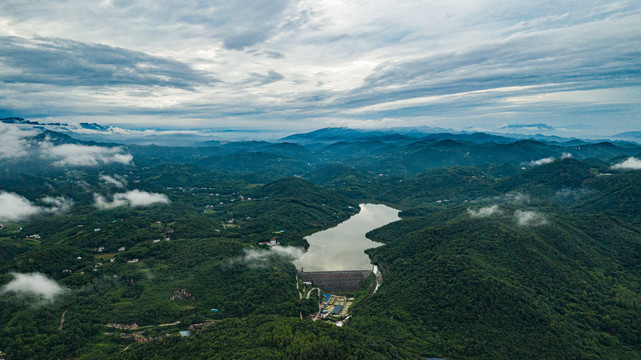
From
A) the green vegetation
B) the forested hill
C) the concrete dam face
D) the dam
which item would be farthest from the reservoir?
the forested hill

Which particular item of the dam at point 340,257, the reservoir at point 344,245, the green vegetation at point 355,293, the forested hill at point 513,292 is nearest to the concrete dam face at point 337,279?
the dam at point 340,257

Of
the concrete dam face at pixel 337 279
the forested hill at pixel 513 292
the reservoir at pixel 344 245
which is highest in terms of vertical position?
the forested hill at pixel 513 292

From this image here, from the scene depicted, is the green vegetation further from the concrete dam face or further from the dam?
the dam

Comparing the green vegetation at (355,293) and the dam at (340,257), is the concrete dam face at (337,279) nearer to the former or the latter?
the dam at (340,257)

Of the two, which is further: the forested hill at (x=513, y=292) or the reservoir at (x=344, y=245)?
the reservoir at (x=344, y=245)

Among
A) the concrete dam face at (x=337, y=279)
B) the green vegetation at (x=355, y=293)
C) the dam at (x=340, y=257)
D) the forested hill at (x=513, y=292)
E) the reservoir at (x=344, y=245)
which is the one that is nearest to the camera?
the green vegetation at (x=355, y=293)

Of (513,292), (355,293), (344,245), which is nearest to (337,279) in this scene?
(355,293)

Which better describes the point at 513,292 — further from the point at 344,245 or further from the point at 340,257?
the point at 344,245
